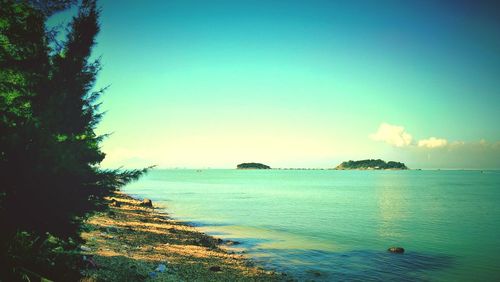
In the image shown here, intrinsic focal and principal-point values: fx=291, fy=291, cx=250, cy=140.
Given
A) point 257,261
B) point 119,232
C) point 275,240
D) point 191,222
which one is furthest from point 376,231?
point 119,232

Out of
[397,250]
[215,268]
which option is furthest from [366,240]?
[215,268]

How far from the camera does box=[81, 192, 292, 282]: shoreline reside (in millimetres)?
12555

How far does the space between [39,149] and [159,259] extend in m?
13.3

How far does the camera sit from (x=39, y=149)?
4.88 metres

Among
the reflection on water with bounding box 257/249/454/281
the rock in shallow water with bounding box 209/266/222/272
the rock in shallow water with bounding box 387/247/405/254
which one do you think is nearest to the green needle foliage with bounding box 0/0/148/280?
the rock in shallow water with bounding box 209/266/222/272

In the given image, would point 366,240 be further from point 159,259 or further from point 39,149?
point 39,149

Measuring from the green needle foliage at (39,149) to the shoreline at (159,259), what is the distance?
16.9ft

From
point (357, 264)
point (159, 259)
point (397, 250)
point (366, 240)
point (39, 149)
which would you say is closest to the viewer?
point (39, 149)

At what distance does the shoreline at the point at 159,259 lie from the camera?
1255 cm

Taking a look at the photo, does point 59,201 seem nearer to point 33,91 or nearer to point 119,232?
point 33,91

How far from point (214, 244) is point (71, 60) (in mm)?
18533

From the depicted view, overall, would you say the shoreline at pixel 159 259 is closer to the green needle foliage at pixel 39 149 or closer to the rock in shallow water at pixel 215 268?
the rock in shallow water at pixel 215 268

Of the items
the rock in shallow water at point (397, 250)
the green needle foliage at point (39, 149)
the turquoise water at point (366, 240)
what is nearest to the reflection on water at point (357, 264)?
the turquoise water at point (366, 240)

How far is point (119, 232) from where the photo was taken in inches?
873
